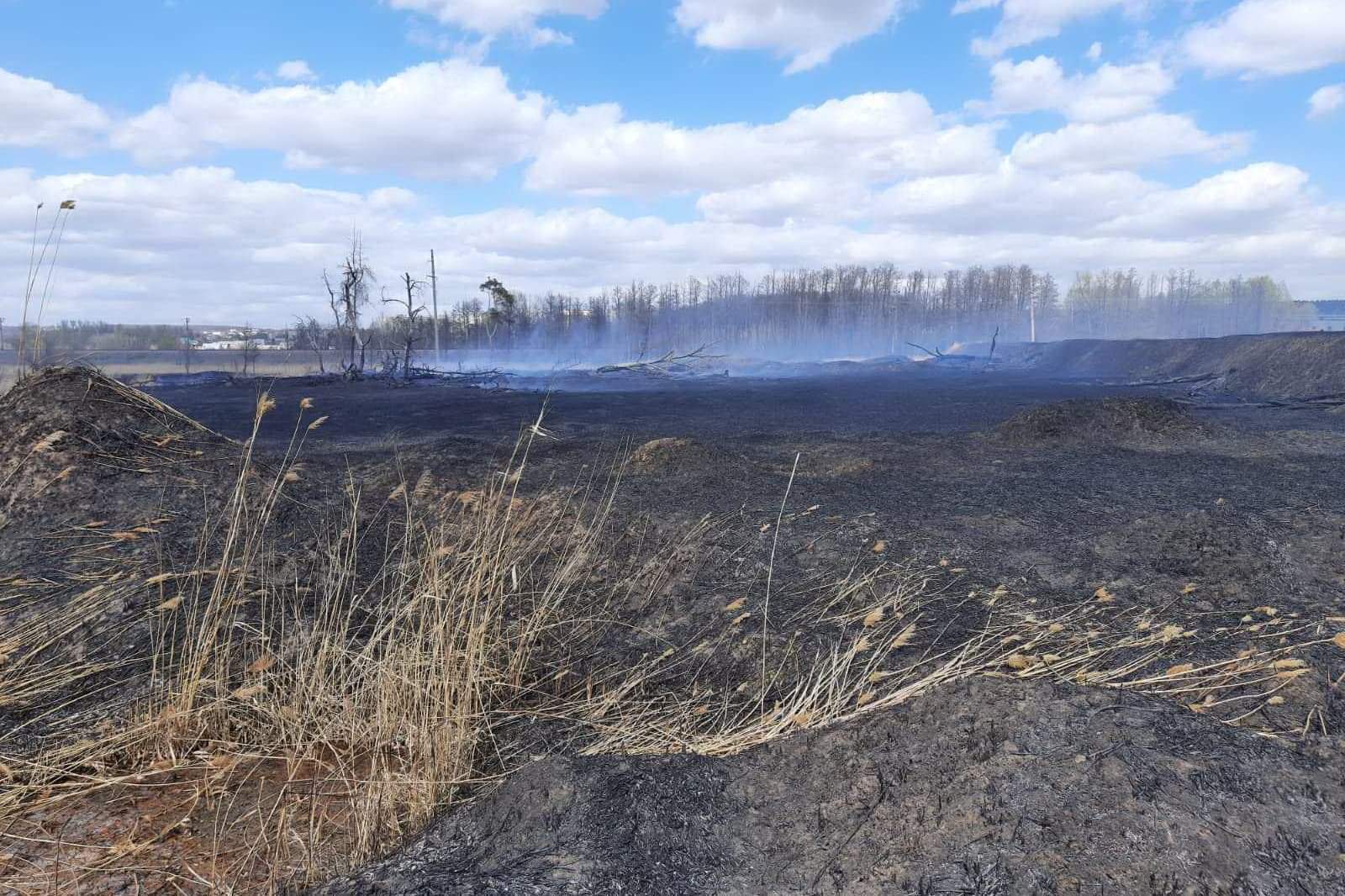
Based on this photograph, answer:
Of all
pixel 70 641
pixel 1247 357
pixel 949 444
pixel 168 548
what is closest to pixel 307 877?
pixel 70 641

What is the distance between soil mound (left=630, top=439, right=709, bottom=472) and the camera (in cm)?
870

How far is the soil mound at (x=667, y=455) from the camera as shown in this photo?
8.70 meters

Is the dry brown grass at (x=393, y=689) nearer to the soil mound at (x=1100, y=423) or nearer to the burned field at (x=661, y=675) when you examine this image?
the burned field at (x=661, y=675)

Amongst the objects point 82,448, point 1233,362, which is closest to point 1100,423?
point 82,448

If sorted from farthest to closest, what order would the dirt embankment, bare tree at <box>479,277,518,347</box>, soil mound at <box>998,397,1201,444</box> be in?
bare tree at <box>479,277,518,347</box> → the dirt embankment → soil mound at <box>998,397,1201,444</box>

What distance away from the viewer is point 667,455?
884cm

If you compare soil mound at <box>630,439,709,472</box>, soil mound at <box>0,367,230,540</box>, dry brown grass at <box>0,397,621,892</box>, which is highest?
soil mound at <box>0,367,230,540</box>

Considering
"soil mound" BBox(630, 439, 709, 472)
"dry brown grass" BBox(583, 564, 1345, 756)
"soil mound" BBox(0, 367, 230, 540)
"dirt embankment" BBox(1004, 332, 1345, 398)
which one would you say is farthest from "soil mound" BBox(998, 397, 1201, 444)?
"dirt embankment" BBox(1004, 332, 1345, 398)

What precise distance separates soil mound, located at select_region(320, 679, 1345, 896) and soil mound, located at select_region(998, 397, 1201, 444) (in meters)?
8.87

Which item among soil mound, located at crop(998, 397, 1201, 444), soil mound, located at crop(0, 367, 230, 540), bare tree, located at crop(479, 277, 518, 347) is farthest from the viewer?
bare tree, located at crop(479, 277, 518, 347)

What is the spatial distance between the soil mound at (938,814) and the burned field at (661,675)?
1 centimetres

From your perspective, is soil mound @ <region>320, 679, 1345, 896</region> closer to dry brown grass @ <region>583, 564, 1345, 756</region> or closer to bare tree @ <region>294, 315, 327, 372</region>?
dry brown grass @ <region>583, 564, 1345, 756</region>

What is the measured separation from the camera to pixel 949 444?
35.8 feet

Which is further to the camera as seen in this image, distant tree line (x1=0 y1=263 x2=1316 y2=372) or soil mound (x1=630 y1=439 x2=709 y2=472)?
distant tree line (x1=0 y1=263 x2=1316 y2=372)
